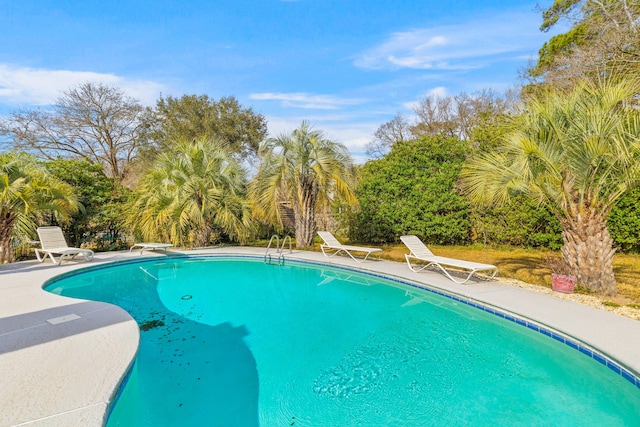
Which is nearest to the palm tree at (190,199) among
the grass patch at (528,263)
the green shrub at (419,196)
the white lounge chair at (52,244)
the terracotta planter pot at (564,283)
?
the white lounge chair at (52,244)

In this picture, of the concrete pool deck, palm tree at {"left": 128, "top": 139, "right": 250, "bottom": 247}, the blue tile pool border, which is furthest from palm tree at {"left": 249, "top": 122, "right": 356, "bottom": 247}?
the concrete pool deck

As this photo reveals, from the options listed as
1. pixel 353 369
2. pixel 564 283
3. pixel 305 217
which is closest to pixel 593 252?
pixel 564 283

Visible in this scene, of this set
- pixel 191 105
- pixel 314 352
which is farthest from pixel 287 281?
pixel 191 105

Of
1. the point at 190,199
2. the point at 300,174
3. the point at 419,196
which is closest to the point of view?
the point at 300,174

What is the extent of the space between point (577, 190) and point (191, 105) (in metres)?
25.1

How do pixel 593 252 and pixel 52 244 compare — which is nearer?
pixel 593 252

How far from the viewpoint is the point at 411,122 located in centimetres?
2925

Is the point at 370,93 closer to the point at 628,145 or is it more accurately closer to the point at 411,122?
the point at 411,122

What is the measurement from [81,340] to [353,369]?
3.21 m

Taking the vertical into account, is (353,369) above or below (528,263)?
below

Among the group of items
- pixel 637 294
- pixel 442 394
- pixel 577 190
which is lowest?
pixel 442 394

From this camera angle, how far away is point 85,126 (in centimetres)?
2161

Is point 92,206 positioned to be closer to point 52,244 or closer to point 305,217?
point 52,244

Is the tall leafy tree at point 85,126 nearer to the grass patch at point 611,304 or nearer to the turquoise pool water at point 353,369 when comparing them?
the turquoise pool water at point 353,369
